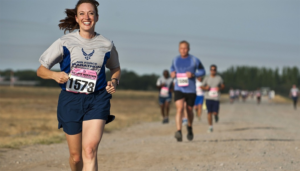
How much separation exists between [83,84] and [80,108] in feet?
0.84

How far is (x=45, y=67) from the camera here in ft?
17.4

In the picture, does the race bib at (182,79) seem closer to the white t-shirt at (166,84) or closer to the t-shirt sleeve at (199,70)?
the t-shirt sleeve at (199,70)

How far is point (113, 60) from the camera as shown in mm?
5633

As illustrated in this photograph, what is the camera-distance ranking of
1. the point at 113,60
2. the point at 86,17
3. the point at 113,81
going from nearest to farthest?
the point at 86,17
the point at 113,81
the point at 113,60

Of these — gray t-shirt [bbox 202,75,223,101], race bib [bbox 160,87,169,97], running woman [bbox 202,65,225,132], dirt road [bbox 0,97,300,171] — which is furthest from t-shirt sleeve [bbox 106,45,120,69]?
race bib [bbox 160,87,169,97]

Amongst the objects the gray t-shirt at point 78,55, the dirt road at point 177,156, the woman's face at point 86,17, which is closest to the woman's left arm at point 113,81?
the gray t-shirt at point 78,55

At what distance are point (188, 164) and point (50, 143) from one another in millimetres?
4828

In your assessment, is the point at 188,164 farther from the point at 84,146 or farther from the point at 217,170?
the point at 84,146

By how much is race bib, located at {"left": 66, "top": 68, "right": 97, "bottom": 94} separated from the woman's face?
479 mm

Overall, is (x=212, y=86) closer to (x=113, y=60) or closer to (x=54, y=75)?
(x=113, y=60)

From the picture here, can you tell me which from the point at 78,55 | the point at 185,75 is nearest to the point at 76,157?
the point at 78,55

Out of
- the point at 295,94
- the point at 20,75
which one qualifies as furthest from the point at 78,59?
the point at 20,75

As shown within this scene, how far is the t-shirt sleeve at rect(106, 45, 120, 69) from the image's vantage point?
5.58m

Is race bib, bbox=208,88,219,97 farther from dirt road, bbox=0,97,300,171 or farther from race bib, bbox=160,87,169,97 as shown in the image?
dirt road, bbox=0,97,300,171
